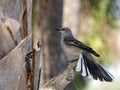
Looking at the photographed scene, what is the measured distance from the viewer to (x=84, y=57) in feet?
15.4

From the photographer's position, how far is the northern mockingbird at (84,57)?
3996 mm

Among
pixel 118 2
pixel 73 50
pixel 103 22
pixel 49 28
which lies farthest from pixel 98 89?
pixel 103 22

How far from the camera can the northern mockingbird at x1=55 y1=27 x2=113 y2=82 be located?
4.00 meters

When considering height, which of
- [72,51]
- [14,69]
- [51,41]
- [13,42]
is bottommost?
[51,41]

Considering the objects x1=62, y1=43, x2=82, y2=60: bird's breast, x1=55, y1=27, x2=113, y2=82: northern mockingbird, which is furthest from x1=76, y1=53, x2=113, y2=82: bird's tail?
x1=62, y1=43, x2=82, y2=60: bird's breast

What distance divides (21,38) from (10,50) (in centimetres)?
21

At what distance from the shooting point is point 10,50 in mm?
3236

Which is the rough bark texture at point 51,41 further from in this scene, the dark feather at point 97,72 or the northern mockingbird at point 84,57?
the dark feather at point 97,72

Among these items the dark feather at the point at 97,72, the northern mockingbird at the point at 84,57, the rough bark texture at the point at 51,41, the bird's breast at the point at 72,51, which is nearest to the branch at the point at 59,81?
the northern mockingbird at the point at 84,57

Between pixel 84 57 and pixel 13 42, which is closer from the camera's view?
pixel 13 42

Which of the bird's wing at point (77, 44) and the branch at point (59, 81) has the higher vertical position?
the branch at point (59, 81)

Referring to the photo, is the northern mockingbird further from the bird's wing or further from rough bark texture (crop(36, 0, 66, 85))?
rough bark texture (crop(36, 0, 66, 85))

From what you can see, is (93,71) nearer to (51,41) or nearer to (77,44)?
(77,44)

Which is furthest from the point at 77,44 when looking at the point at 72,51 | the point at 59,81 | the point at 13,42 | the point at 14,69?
the point at 14,69
